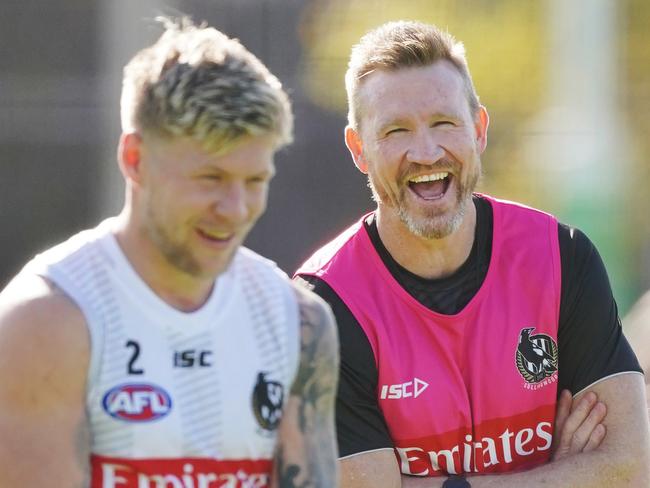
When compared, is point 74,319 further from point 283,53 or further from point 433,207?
point 283,53


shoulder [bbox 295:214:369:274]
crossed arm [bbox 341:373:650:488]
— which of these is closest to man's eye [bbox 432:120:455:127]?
shoulder [bbox 295:214:369:274]

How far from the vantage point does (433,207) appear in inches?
167

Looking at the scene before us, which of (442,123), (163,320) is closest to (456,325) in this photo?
(442,123)

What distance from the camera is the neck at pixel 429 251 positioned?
4277 millimetres

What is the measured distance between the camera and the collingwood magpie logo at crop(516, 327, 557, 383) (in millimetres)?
4148

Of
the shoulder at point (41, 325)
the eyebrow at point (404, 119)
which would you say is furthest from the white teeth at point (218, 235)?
the eyebrow at point (404, 119)

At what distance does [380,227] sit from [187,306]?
1.26 metres

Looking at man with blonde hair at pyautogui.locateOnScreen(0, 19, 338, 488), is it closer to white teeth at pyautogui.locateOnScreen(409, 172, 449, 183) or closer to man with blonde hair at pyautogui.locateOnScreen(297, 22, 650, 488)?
man with blonde hair at pyautogui.locateOnScreen(297, 22, 650, 488)

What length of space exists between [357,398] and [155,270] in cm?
110

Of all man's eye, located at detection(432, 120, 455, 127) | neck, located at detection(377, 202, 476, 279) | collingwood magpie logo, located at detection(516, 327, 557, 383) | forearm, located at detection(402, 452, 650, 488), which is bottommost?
forearm, located at detection(402, 452, 650, 488)

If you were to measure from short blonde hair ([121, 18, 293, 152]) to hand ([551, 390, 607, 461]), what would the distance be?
4.68ft

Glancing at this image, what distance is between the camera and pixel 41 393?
118 inches

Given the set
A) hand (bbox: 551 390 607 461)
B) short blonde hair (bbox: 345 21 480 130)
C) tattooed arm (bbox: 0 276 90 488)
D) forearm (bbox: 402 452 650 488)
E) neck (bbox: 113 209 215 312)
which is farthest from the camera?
short blonde hair (bbox: 345 21 480 130)

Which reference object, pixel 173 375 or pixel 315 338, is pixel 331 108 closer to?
pixel 315 338
